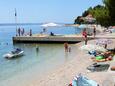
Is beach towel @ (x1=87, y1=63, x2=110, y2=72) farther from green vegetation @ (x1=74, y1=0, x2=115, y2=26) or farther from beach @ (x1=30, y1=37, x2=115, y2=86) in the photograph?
green vegetation @ (x1=74, y1=0, x2=115, y2=26)

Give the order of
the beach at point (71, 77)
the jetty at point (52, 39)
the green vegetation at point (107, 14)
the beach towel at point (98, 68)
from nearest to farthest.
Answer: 1. the beach at point (71, 77)
2. the beach towel at point (98, 68)
3. the green vegetation at point (107, 14)
4. the jetty at point (52, 39)

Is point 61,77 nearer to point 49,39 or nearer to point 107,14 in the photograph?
point 107,14

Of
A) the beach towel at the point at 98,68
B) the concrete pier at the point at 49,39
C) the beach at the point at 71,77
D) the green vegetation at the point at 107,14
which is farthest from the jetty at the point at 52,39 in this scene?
the beach towel at the point at 98,68

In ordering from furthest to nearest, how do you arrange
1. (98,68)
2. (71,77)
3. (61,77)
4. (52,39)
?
(52,39) → (98,68) → (61,77) → (71,77)

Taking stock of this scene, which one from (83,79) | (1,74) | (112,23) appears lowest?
(1,74)

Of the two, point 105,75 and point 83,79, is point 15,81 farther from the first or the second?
point 83,79

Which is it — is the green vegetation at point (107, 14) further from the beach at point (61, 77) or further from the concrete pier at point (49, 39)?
the concrete pier at point (49, 39)

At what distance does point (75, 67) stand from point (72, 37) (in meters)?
27.5

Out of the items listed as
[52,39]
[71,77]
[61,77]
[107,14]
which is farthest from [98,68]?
[52,39]

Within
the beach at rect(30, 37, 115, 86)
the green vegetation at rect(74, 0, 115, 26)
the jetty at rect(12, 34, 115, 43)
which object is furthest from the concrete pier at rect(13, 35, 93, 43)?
the beach at rect(30, 37, 115, 86)

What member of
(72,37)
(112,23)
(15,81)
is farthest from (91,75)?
(72,37)

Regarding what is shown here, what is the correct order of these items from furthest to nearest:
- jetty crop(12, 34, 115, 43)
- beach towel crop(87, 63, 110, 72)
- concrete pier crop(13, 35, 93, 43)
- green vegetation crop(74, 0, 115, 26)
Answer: concrete pier crop(13, 35, 93, 43)
jetty crop(12, 34, 115, 43)
green vegetation crop(74, 0, 115, 26)
beach towel crop(87, 63, 110, 72)

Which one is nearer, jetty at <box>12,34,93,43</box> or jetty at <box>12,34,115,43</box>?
jetty at <box>12,34,115,43</box>

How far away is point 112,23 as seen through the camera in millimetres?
33281
